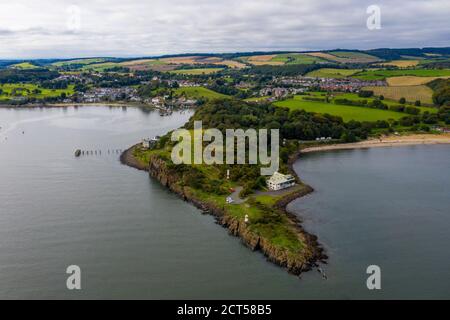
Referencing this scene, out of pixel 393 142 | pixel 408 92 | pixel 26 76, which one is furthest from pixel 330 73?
pixel 26 76

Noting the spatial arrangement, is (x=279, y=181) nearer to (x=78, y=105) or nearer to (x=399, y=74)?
(x=78, y=105)

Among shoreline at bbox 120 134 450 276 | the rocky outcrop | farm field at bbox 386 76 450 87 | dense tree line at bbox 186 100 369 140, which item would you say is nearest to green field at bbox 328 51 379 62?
farm field at bbox 386 76 450 87

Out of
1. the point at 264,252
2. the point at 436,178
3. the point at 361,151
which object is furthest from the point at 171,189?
the point at 361,151

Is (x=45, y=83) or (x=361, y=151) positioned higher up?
(x=45, y=83)

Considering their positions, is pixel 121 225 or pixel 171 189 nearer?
pixel 121 225

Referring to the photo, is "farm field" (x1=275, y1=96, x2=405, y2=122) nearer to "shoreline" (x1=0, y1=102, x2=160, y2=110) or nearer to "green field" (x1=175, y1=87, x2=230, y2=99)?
"green field" (x1=175, y1=87, x2=230, y2=99)

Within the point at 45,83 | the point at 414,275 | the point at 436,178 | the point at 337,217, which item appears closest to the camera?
the point at 414,275
